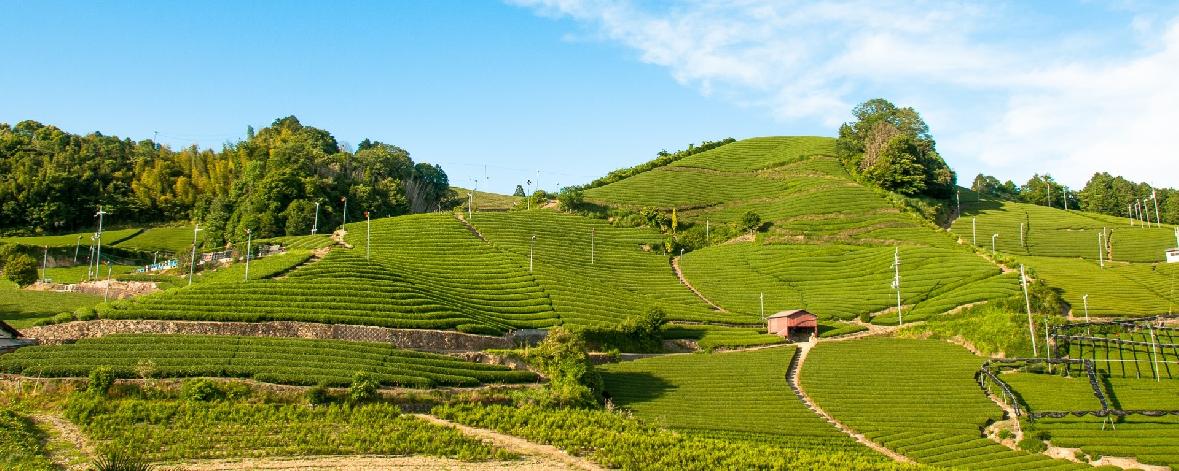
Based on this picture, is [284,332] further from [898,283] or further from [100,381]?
[898,283]

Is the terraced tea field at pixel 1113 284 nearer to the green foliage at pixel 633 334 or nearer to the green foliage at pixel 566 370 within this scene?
the green foliage at pixel 633 334

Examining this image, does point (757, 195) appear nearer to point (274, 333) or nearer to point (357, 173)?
point (357, 173)

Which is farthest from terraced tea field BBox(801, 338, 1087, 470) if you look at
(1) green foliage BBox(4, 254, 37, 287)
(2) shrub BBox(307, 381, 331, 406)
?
(1) green foliage BBox(4, 254, 37, 287)

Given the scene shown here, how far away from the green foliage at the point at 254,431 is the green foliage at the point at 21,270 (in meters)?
32.2

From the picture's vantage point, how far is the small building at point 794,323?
60500mm

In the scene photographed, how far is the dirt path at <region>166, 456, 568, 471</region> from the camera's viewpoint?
1225 inches

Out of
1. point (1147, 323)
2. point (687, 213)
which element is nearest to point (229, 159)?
point (687, 213)

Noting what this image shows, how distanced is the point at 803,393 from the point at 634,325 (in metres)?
12.3

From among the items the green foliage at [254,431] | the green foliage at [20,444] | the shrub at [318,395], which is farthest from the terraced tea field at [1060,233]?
the green foliage at [20,444]

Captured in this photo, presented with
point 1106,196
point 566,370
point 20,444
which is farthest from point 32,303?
point 1106,196

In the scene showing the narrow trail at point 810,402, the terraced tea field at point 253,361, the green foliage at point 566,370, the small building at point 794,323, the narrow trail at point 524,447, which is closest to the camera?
the narrow trail at point 524,447

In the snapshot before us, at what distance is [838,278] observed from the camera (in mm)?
73062

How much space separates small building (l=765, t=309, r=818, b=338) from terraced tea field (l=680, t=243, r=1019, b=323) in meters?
3.94

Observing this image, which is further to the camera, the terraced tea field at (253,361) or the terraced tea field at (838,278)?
the terraced tea field at (838,278)
